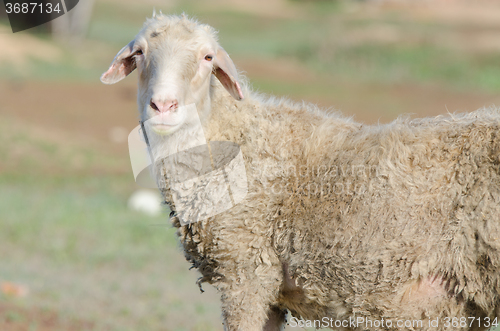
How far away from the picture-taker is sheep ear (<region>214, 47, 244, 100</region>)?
3623 millimetres

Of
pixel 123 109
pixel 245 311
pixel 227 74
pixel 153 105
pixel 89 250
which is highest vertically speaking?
pixel 227 74

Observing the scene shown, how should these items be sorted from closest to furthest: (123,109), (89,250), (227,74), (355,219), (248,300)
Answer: (355,219) < (248,300) < (227,74) < (89,250) < (123,109)

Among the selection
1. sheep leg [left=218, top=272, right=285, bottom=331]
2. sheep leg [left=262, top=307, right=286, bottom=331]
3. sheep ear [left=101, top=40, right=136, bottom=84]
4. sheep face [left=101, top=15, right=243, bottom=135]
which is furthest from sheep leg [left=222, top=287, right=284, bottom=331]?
sheep ear [left=101, top=40, right=136, bottom=84]

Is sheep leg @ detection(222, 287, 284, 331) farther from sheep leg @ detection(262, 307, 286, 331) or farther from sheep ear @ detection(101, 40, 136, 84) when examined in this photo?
sheep ear @ detection(101, 40, 136, 84)

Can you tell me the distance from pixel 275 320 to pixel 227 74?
5.34 feet

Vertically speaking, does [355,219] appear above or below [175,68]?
below

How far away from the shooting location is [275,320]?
3.79m

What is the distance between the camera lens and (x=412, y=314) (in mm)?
3158

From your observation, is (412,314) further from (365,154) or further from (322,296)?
(365,154)

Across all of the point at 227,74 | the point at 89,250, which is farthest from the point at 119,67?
the point at 89,250

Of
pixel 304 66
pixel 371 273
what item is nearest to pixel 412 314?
pixel 371 273

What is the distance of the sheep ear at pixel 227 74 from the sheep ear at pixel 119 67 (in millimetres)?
595

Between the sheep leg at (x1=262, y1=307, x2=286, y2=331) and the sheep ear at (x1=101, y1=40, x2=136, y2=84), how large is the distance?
6.11ft

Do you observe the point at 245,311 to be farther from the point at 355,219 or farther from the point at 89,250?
the point at 89,250
